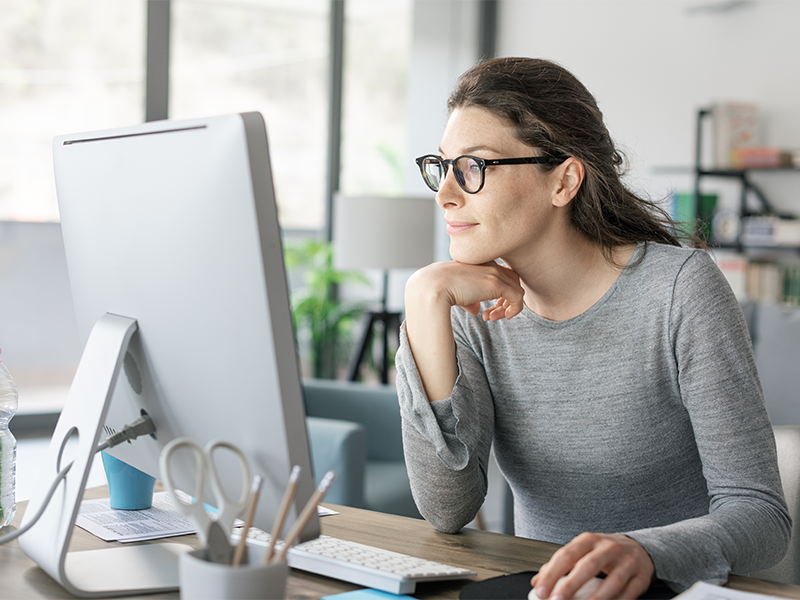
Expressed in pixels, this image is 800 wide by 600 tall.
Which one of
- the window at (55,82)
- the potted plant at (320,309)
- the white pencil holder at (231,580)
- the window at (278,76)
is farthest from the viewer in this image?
the potted plant at (320,309)

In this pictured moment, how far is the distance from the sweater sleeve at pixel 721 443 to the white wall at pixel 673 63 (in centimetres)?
289

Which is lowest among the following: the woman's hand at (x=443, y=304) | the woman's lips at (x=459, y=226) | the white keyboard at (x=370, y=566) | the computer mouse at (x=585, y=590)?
the white keyboard at (x=370, y=566)

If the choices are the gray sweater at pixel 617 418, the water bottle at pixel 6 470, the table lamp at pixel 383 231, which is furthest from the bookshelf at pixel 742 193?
the water bottle at pixel 6 470

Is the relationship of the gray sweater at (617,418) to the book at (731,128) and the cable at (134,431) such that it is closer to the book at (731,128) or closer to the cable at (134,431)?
the cable at (134,431)

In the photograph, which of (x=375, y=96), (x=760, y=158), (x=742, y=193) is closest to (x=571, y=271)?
(x=760, y=158)

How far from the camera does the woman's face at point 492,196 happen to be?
4.12 feet

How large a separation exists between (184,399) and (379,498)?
176cm

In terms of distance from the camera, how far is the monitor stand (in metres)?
0.83

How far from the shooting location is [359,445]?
233cm

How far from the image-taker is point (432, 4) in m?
5.11

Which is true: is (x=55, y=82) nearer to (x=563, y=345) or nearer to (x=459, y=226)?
(x=459, y=226)

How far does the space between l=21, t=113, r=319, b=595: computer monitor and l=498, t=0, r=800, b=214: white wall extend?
3.38m

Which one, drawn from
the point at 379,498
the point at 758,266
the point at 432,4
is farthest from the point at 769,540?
the point at 432,4

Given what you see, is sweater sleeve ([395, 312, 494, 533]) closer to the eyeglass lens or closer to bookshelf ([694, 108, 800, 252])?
the eyeglass lens
